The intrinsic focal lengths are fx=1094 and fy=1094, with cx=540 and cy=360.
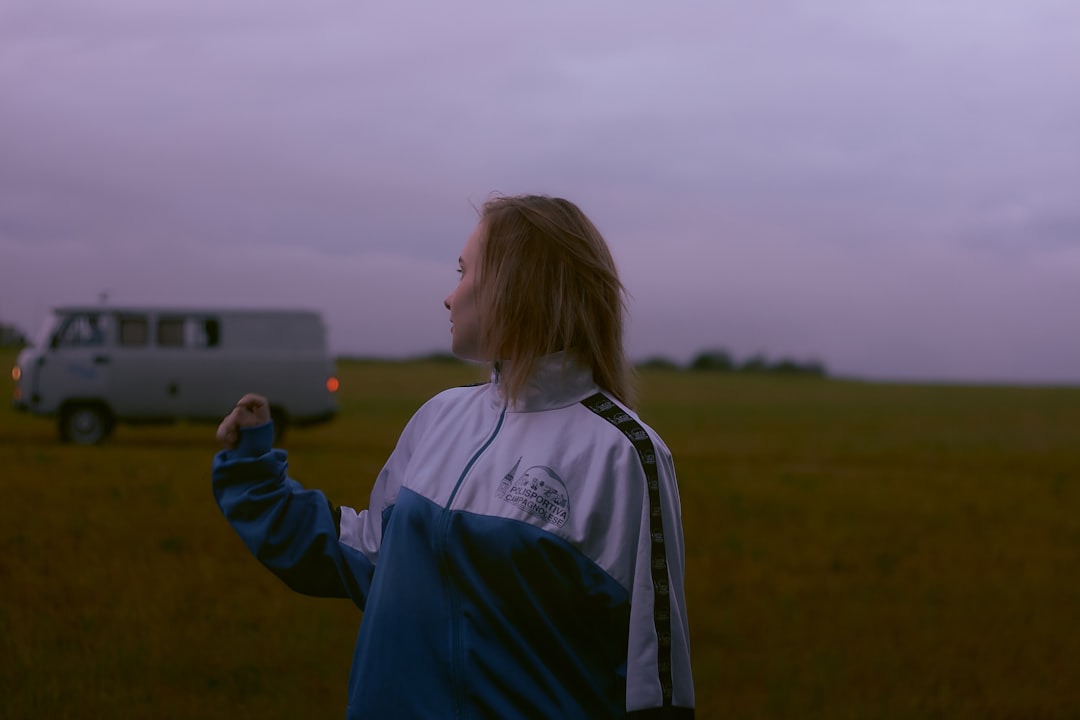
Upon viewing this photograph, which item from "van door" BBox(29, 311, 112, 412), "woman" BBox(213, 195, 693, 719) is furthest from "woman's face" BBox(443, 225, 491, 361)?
"van door" BBox(29, 311, 112, 412)

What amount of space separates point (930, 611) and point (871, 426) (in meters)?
22.6

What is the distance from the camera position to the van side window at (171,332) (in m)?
17.9

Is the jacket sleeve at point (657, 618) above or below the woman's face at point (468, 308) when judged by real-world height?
below

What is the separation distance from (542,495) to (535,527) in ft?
0.18

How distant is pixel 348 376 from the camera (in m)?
55.7

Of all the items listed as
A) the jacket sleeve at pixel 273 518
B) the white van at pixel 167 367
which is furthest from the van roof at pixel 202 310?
the jacket sleeve at pixel 273 518

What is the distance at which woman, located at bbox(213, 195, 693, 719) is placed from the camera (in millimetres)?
1782

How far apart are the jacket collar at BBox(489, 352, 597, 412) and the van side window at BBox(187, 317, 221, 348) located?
16.9m

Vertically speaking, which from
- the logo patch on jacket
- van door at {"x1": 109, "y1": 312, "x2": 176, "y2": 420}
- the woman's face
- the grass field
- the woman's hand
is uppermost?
the woman's face

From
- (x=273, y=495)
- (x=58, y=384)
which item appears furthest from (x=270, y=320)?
(x=273, y=495)

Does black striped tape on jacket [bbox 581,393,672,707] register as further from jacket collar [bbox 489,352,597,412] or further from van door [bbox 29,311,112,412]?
van door [bbox 29,311,112,412]

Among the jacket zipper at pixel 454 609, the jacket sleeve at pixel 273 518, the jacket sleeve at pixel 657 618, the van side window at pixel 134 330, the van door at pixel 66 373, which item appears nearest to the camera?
the jacket sleeve at pixel 657 618

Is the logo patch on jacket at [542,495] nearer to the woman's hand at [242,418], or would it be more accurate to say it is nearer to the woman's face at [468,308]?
the woman's face at [468,308]

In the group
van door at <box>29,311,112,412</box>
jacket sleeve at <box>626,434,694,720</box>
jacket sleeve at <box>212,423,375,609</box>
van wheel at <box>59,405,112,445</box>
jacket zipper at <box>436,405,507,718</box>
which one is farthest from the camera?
van wheel at <box>59,405,112,445</box>
